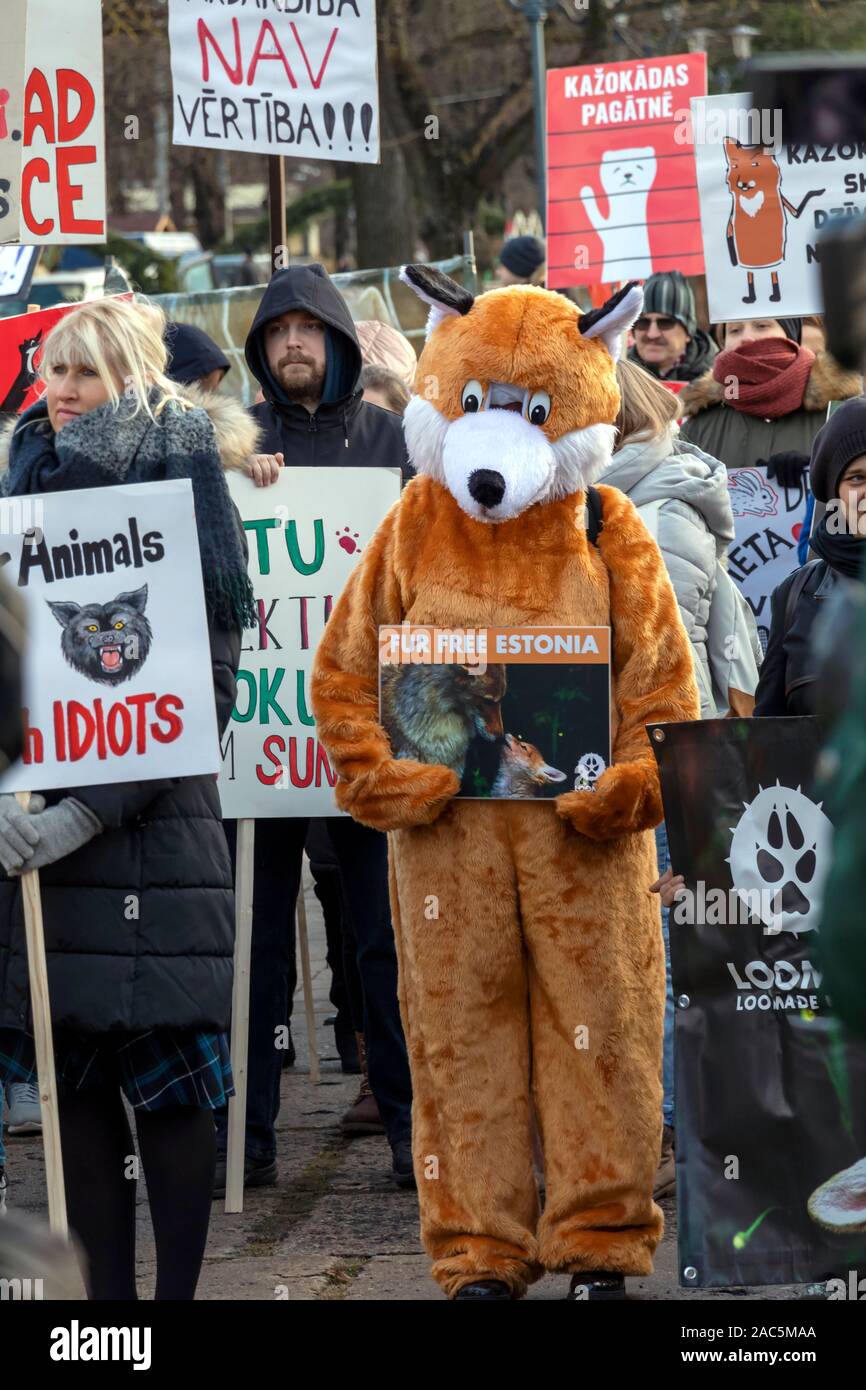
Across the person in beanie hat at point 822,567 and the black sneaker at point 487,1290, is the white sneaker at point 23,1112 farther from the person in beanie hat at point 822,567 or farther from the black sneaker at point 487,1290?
the person in beanie hat at point 822,567

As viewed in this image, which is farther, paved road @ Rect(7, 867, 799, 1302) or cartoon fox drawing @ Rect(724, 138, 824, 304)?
cartoon fox drawing @ Rect(724, 138, 824, 304)

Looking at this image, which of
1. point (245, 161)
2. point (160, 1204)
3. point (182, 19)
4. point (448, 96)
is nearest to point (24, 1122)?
point (160, 1204)

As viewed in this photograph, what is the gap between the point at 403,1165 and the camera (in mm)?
5137

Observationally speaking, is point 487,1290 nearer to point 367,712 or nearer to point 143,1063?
point 143,1063

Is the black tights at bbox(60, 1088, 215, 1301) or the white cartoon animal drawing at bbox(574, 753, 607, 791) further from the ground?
the white cartoon animal drawing at bbox(574, 753, 607, 791)

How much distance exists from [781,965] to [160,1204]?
48.2 inches

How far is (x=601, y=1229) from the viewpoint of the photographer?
403cm

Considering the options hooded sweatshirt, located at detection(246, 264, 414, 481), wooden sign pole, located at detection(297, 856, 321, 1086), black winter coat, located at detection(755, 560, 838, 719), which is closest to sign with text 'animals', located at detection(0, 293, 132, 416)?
hooded sweatshirt, located at detection(246, 264, 414, 481)

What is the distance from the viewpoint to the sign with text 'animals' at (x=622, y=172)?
9039 millimetres

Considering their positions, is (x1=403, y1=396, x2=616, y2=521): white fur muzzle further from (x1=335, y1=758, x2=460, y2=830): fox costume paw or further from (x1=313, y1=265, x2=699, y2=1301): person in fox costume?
(x1=335, y1=758, x2=460, y2=830): fox costume paw

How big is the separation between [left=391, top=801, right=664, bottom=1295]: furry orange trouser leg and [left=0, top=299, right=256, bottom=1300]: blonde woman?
0.44m

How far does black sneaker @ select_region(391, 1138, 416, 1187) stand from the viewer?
5125 millimetres

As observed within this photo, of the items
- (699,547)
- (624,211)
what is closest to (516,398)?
(699,547)

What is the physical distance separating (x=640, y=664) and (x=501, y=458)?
19.2 inches
